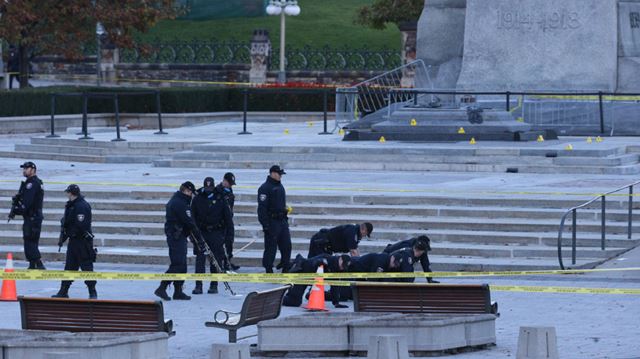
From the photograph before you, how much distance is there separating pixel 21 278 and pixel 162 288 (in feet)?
5.36

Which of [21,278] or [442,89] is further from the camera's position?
[442,89]

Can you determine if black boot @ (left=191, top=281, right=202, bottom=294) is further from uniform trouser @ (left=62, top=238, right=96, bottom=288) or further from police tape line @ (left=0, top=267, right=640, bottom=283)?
uniform trouser @ (left=62, top=238, right=96, bottom=288)

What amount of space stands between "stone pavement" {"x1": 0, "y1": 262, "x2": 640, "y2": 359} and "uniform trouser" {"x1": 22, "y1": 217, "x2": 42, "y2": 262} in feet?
2.13

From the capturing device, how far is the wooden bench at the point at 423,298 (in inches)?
625

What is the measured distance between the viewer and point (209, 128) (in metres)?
37.6

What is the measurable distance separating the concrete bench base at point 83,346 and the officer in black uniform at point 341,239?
196 inches

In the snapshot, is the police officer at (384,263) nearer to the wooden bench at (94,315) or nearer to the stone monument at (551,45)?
the wooden bench at (94,315)

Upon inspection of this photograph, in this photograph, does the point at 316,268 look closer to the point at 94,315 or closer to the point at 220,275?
the point at 220,275

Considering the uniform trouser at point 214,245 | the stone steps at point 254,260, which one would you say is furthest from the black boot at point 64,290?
the stone steps at point 254,260

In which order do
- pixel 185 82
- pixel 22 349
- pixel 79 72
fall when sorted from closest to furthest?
pixel 22 349
pixel 185 82
pixel 79 72

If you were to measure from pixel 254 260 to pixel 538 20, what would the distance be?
13226 millimetres

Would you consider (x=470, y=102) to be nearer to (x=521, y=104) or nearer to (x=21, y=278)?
(x=521, y=104)

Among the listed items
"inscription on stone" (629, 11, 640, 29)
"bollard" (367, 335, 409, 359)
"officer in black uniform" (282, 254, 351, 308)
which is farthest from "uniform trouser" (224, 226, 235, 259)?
"inscription on stone" (629, 11, 640, 29)

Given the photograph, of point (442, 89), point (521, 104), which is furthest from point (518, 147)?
point (442, 89)
